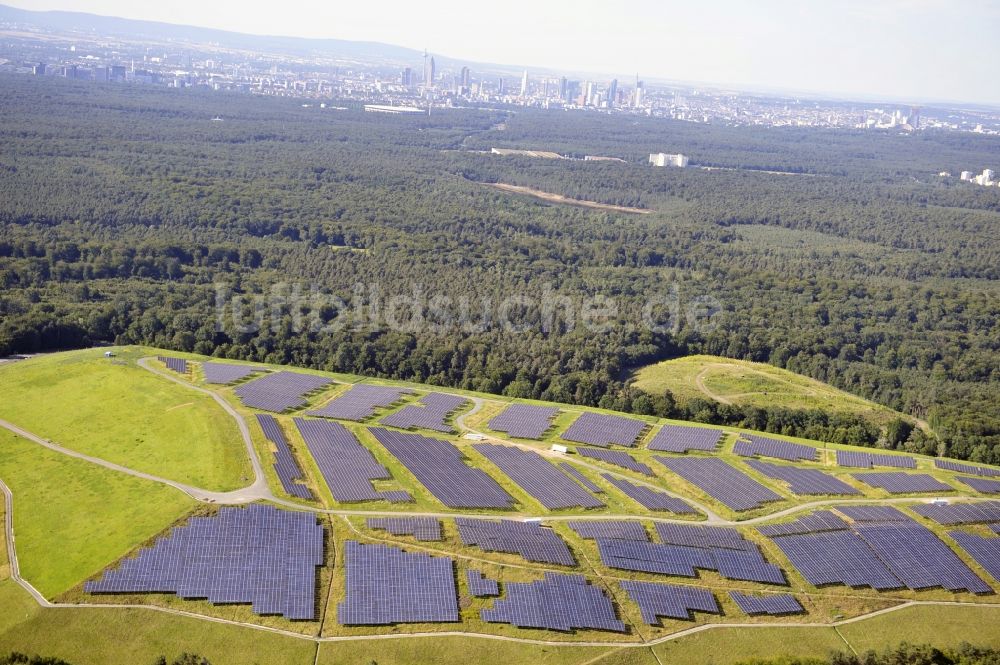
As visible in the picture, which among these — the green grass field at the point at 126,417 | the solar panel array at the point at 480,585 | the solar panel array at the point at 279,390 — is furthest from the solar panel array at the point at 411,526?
the solar panel array at the point at 279,390

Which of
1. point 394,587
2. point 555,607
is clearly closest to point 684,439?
point 555,607

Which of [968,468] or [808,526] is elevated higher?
[968,468]

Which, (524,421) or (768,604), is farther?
(524,421)

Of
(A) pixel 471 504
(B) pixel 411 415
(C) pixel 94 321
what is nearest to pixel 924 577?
(A) pixel 471 504

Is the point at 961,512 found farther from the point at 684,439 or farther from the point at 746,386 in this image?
the point at 746,386

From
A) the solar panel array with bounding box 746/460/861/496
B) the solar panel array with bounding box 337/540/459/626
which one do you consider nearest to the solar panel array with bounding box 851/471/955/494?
the solar panel array with bounding box 746/460/861/496

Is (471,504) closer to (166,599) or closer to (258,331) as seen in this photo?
(166,599)

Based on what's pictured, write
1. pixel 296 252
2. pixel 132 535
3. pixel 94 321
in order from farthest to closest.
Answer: pixel 296 252, pixel 94 321, pixel 132 535
